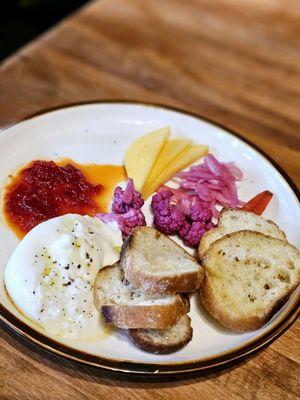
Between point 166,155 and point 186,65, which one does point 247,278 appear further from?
point 186,65

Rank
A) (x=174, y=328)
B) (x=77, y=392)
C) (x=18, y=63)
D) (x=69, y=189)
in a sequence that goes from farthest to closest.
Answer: (x=18, y=63)
(x=69, y=189)
(x=174, y=328)
(x=77, y=392)

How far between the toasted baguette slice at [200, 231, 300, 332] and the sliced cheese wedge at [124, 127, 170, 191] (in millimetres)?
683

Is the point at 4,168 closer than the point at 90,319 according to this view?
No

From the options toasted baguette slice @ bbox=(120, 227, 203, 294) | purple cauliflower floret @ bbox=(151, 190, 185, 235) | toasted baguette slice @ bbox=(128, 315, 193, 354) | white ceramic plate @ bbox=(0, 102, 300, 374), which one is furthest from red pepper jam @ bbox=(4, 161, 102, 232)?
toasted baguette slice @ bbox=(128, 315, 193, 354)

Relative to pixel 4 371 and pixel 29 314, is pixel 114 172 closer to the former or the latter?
pixel 29 314

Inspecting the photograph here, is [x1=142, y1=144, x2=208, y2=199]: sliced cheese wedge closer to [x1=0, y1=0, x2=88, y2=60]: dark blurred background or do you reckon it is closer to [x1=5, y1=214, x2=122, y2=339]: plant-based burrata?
[x1=5, y1=214, x2=122, y2=339]: plant-based burrata

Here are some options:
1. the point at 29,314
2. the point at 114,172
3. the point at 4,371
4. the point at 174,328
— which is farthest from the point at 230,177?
the point at 4,371

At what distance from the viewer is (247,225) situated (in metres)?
2.32

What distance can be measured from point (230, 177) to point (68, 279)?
113 cm

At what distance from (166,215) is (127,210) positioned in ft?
0.62

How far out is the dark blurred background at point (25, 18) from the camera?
14.5ft

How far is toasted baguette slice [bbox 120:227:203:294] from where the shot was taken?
72.3 inches

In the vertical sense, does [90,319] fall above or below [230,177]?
below

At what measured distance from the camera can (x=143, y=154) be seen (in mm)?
2729
